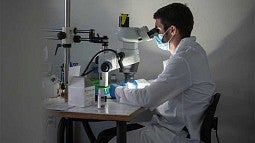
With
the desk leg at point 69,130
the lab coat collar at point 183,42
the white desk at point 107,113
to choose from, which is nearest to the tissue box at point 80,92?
the white desk at point 107,113

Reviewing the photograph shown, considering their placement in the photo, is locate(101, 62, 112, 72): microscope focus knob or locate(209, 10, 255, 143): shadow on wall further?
locate(209, 10, 255, 143): shadow on wall

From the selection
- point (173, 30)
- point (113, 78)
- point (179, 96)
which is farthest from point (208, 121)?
point (113, 78)

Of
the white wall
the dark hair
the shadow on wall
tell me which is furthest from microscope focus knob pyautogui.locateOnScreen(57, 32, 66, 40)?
the white wall

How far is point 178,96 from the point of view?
1.58m

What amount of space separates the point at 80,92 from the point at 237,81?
1268 mm

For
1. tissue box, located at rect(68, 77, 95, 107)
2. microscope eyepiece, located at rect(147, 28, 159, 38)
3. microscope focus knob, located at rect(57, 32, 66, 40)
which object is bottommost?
tissue box, located at rect(68, 77, 95, 107)

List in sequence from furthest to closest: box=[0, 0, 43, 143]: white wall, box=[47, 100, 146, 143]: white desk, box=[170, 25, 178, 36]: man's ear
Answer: box=[170, 25, 178, 36]: man's ear
box=[47, 100, 146, 143]: white desk
box=[0, 0, 43, 143]: white wall

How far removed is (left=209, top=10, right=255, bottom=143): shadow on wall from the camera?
2.19m

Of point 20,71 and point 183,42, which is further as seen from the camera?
point 183,42

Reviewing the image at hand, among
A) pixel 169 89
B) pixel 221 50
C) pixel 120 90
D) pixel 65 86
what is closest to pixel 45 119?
pixel 169 89

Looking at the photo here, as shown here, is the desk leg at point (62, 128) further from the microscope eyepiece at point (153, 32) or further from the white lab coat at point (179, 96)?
the microscope eyepiece at point (153, 32)

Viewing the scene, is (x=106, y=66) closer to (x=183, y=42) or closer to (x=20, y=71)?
(x=183, y=42)

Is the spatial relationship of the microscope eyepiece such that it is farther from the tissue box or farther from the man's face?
the tissue box

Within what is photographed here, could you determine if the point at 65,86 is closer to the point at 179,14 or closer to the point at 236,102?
the point at 179,14
